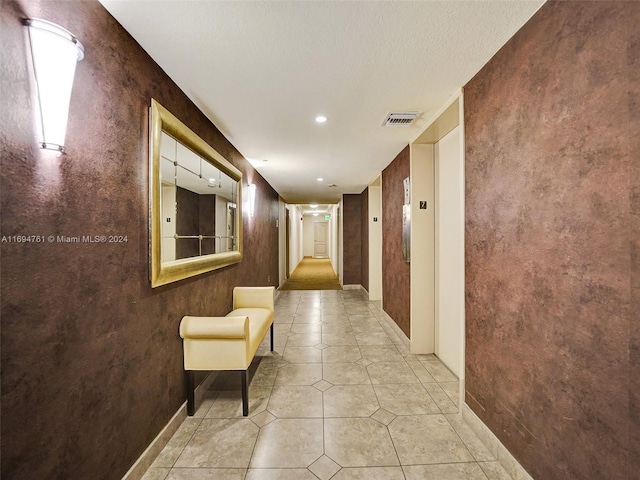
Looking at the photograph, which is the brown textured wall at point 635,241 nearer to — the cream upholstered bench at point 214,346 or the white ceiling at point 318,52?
the white ceiling at point 318,52

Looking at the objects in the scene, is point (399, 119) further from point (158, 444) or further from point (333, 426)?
point (158, 444)

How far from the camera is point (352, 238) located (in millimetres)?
7383

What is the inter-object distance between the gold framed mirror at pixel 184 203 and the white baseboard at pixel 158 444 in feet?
3.36

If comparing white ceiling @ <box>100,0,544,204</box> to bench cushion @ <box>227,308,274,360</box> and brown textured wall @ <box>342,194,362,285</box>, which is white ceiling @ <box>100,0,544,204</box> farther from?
brown textured wall @ <box>342,194,362,285</box>

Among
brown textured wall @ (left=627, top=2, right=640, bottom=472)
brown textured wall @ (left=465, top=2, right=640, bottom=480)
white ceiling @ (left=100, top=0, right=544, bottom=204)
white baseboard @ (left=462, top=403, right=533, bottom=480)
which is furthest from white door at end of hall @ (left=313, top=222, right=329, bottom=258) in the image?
brown textured wall @ (left=627, top=2, right=640, bottom=472)

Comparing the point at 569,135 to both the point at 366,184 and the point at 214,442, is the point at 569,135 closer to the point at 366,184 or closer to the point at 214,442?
the point at 214,442

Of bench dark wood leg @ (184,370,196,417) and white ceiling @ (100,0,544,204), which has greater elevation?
white ceiling @ (100,0,544,204)

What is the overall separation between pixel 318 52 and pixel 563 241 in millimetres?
1703

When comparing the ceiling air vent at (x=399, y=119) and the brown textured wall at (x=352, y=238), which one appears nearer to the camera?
the ceiling air vent at (x=399, y=119)

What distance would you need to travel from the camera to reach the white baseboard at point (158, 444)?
60.2 inches

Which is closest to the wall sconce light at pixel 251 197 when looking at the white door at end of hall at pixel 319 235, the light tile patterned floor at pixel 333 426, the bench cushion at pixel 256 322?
the bench cushion at pixel 256 322

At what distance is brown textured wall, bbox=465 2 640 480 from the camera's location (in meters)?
0.98

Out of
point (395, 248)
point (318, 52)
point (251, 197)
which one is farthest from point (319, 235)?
point (318, 52)

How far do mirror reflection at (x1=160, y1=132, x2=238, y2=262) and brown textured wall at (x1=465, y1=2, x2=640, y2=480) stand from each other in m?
2.26
